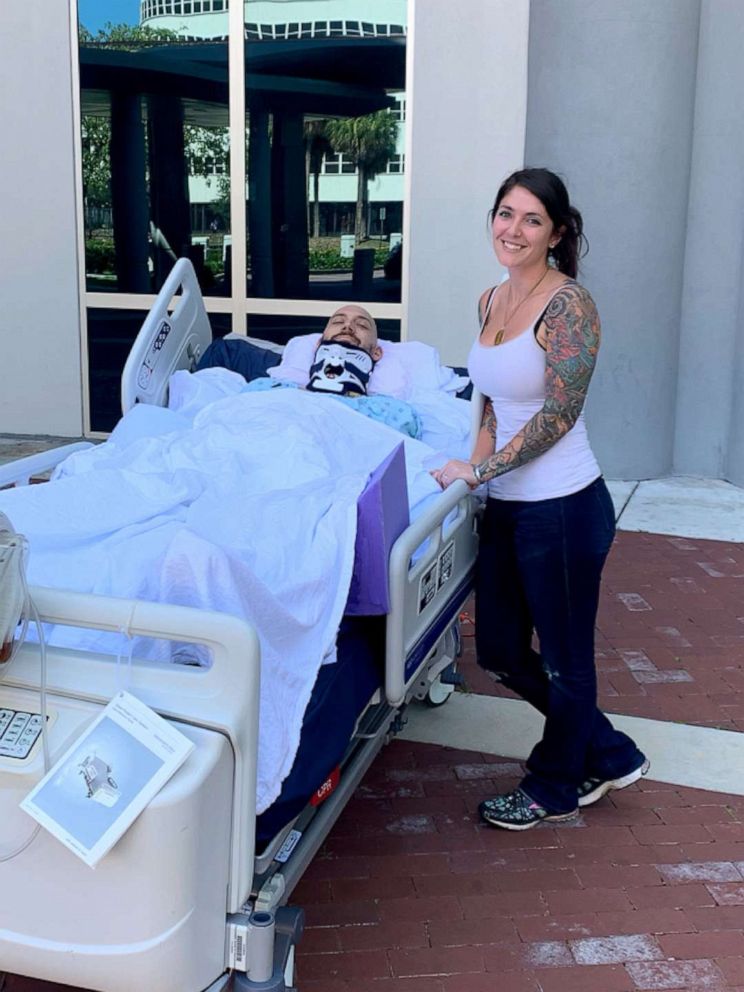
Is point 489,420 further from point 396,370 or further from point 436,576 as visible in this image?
point 396,370

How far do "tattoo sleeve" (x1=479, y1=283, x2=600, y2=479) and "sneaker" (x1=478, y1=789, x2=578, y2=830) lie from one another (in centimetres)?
106

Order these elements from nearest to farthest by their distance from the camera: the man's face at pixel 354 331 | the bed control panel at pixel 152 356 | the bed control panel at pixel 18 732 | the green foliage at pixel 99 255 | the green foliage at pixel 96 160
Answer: the bed control panel at pixel 18 732, the bed control panel at pixel 152 356, the man's face at pixel 354 331, the green foliage at pixel 96 160, the green foliage at pixel 99 255

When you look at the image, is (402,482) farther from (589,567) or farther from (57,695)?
(57,695)

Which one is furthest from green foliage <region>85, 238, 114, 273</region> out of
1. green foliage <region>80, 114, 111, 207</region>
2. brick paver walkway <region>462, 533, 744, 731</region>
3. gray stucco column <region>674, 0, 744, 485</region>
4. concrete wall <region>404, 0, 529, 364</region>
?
brick paver walkway <region>462, 533, 744, 731</region>

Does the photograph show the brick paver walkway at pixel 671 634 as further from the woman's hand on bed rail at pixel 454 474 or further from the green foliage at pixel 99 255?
the green foliage at pixel 99 255

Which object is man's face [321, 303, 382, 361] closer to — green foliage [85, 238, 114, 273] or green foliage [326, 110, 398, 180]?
green foliage [326, 110, 398, 180]

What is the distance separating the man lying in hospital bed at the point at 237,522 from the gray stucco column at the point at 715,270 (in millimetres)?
4193

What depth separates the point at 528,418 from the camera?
3039 millimetres

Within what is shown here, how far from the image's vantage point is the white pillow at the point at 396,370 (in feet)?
15.6

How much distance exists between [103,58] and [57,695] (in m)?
6.63

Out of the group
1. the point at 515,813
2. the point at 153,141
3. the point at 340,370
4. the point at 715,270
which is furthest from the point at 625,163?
the point at 515,813

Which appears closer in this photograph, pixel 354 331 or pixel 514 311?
pixel 514 311

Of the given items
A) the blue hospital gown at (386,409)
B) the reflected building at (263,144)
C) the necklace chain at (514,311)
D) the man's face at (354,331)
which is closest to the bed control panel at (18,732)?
the necklace chain at (514,311)

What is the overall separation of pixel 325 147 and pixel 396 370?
3.18 m
